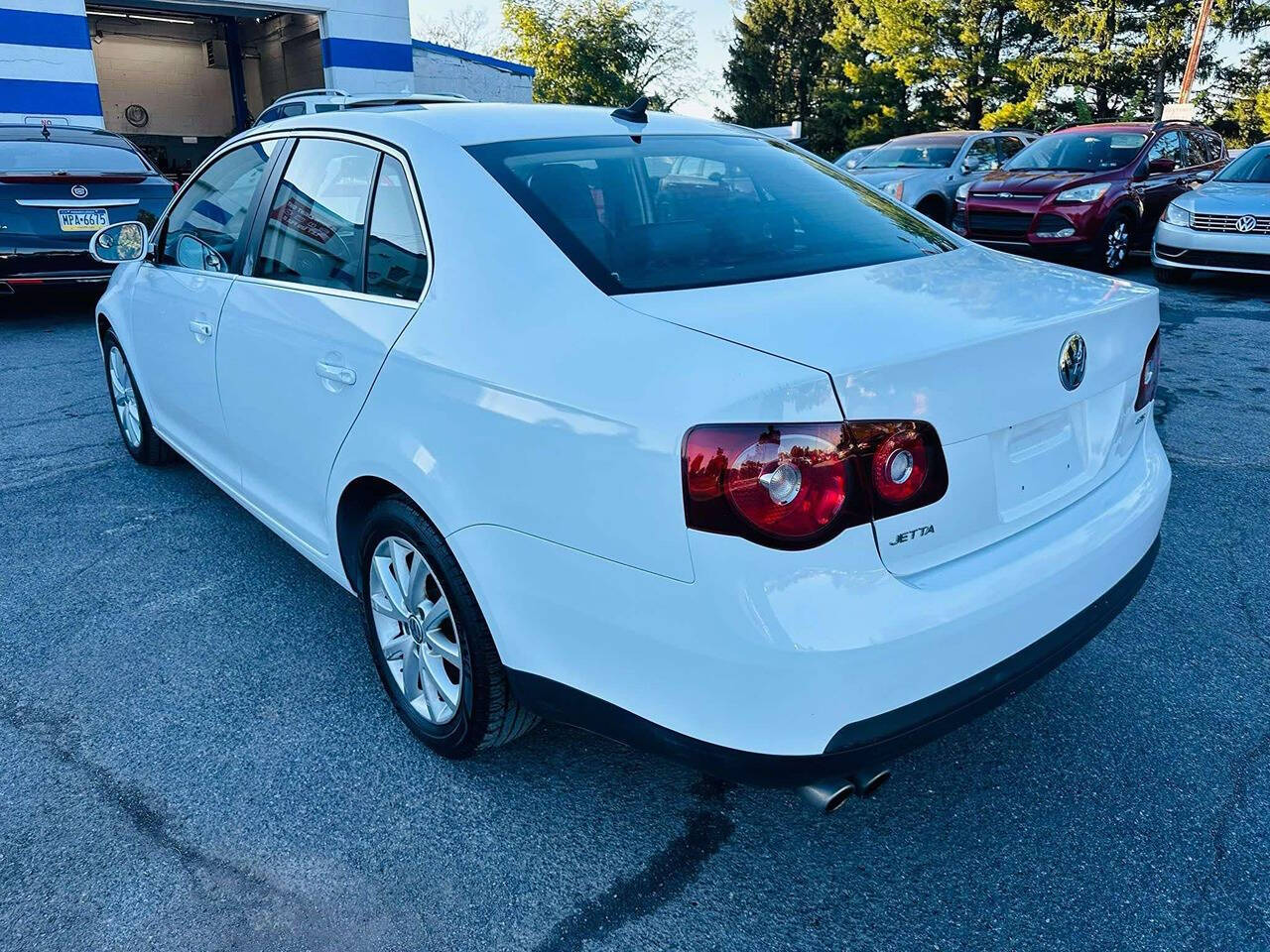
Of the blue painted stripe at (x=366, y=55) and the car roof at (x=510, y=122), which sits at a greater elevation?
the blue painted stripe at (x=366, y=55)

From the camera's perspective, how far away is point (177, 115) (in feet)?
80.5

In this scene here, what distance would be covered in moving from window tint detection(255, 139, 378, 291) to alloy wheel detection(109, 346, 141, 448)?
6.12 ft

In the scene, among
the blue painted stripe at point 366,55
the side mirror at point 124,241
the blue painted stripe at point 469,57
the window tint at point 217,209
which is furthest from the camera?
the blue painted stripe at point 469,57

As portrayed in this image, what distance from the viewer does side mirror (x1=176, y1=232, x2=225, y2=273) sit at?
3269 mm

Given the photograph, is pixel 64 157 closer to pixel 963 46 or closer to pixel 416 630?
pixel 416 630

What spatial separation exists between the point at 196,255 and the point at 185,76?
82.7 feet

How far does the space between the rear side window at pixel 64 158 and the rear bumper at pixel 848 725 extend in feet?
25.0

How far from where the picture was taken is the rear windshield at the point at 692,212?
2158 mm

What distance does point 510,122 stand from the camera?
2.61m

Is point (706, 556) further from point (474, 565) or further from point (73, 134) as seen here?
point (73, 134)

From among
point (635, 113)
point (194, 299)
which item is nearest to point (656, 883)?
point (635, 113)

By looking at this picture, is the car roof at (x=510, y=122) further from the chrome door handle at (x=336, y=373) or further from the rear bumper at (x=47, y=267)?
the rear bumper at (x=47, y=267)

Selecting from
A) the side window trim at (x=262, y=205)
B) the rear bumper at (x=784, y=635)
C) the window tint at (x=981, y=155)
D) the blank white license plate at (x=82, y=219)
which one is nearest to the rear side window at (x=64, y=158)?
the blank white license plate at (x=82, y=219)

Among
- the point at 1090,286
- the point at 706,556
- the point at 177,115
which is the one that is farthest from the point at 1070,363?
the point at 177,115
